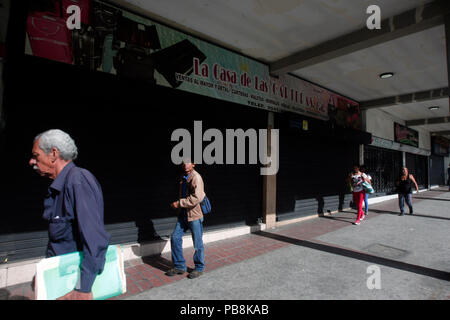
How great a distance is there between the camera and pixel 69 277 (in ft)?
5.08

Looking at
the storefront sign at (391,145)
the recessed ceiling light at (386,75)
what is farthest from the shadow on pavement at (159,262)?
the storefront sign at (391,145)

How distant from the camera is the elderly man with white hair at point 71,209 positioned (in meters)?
1.56

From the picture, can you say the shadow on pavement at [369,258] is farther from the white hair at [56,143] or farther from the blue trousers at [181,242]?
the white hair at [56,143]

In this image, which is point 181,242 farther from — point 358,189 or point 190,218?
point 358,189

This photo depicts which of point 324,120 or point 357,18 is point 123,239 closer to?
point 357,18

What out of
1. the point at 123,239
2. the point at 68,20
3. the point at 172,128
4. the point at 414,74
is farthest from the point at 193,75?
the point at 414,74

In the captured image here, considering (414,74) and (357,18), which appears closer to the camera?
(357,18)

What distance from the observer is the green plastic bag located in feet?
4.86

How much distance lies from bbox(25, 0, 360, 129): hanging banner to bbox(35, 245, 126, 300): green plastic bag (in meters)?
3.69

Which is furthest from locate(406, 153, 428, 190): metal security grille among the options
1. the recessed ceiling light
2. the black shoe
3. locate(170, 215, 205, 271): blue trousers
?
the black shoe

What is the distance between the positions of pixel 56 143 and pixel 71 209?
50cm

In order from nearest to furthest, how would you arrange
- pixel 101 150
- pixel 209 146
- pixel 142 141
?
pixel 101 150 → pixel 142 141 → pixel 209 146

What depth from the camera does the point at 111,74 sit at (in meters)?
4.38

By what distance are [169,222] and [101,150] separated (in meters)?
2.06
